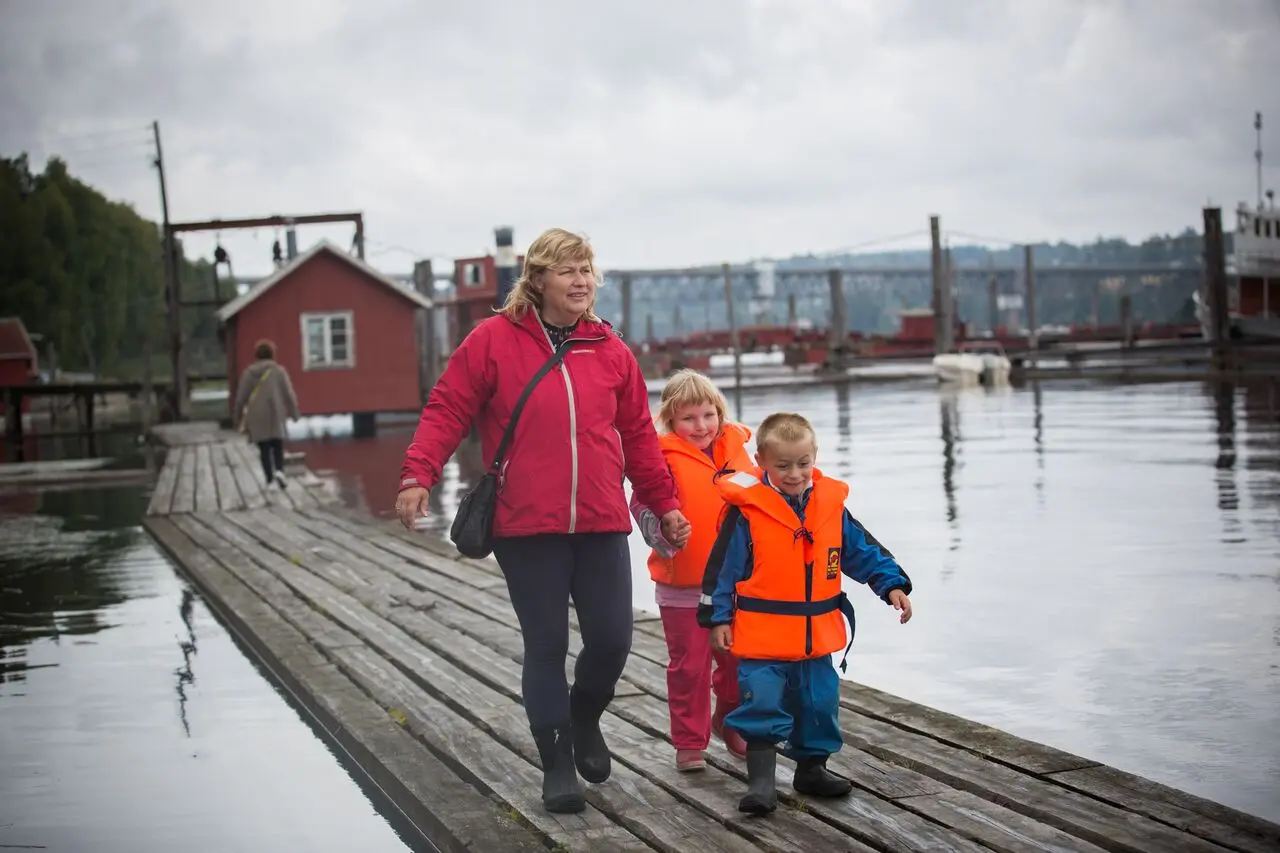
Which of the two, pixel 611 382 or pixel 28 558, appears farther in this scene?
pixel 28 558

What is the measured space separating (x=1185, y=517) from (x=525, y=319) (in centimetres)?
926

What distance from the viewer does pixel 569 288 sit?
5055 mm

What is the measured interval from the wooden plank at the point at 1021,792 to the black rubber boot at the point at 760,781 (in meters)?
0.63

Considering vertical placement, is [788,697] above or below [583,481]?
below

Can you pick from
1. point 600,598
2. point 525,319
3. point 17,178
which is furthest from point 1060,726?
point 17,178

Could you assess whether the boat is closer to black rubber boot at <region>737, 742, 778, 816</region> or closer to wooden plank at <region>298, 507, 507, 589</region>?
wooden plank at <region>298, 507, 507, 589</region>

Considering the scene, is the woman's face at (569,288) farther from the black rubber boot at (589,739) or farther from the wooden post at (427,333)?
the wooden post at (427,333)

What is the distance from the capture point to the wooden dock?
15.0 feet

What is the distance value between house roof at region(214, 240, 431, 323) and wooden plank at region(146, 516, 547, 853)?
2414cm

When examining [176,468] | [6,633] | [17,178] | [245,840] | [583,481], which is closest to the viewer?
[583,481]

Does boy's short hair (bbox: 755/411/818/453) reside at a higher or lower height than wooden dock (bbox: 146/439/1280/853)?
higher

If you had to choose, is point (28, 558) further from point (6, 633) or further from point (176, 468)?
point (176, 468)

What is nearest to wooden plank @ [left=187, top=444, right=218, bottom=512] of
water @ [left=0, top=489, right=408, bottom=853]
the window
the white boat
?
water @ [left=0, top=489, right=408, bottom=853]

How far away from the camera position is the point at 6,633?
970cm
